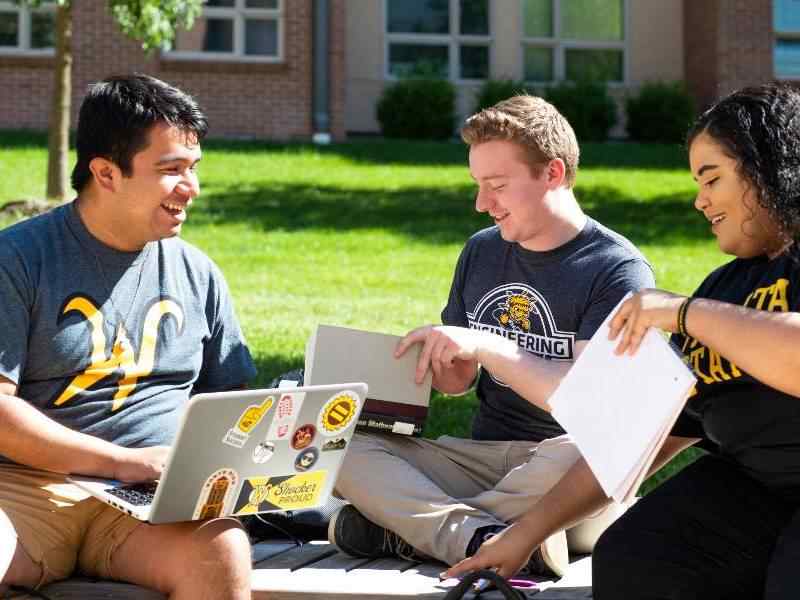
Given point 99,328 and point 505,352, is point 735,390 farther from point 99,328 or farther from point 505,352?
point 99,328

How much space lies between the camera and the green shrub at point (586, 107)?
67.9 ft

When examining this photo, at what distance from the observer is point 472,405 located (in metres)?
6.82

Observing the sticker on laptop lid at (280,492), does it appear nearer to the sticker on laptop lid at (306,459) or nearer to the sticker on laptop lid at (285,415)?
Answer: the sticker on laptop lid at (306,459)

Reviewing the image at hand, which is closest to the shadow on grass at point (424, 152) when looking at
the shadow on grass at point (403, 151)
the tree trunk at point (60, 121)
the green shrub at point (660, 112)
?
the shadow on grass at point (403, 151)

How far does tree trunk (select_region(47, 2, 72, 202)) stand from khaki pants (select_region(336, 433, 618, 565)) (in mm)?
8726

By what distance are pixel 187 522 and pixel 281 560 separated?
2.19ft

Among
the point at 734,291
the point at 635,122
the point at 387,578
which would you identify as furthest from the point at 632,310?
the point at 635,122

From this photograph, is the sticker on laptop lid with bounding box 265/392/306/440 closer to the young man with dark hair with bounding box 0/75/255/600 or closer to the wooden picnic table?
the young man with dark hair with bounding box 0/75/255/600

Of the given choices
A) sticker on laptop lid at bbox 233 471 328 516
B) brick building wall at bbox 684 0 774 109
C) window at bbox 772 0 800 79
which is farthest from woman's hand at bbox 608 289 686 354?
window at bbox 772 0 800 79

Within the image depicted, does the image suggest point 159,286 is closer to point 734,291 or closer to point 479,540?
point 479,540

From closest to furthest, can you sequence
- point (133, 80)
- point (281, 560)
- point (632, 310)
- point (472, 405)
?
point (632, 310) < point (133, 80) < point (281, 560) < point (472, 405)

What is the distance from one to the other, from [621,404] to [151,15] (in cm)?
859

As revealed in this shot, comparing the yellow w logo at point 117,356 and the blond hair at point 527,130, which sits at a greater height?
the blond hair at point 527,130

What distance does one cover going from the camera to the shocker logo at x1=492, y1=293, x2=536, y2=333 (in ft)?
13.3
